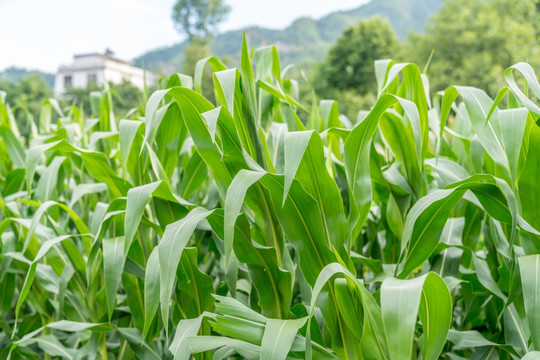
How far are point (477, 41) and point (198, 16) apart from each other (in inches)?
725

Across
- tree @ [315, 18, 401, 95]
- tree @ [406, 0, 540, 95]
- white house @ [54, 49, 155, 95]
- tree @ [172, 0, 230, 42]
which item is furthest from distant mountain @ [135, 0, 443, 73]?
tree @ [406, 0, 540, 95]

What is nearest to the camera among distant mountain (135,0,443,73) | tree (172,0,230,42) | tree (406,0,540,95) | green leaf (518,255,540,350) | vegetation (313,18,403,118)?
green leaf (518,255,540,350)

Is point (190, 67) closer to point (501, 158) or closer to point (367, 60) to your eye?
point (367, 60)

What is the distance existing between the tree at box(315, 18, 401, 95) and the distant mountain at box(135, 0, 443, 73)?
22.4 feet

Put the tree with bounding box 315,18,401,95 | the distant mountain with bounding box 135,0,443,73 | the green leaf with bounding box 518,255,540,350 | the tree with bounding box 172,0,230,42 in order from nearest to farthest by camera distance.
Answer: the green leaf with bounding box 518,255,540,350, the tree with bounding box 315,18,401,95, the distant mountain with bounding box 135,0,443,73, the tree with bounding box 172,0,230,42

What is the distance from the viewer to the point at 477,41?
1309 cm

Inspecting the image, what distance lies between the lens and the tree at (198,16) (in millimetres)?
27672

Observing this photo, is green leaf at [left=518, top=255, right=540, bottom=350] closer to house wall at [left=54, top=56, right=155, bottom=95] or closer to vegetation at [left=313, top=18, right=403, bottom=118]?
vegetation at [left=313, top=18, right=403, bottom=118]

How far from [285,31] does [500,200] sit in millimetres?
26578

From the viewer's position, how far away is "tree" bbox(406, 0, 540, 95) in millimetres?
12242

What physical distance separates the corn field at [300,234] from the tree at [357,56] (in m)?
14.1

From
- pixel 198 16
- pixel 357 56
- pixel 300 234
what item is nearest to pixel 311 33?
pixel 198 16

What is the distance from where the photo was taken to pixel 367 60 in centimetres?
1495

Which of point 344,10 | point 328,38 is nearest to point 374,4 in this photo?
point 344,10
